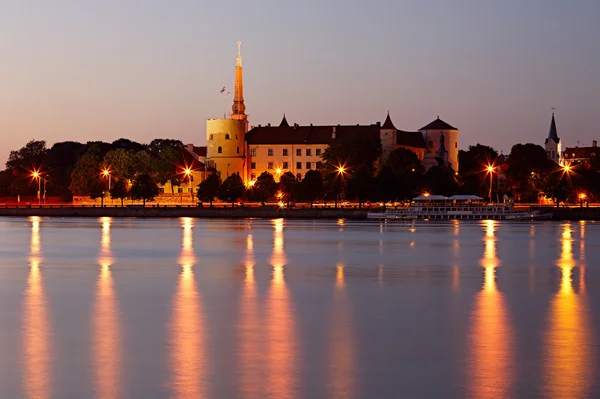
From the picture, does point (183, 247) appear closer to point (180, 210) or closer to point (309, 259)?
point (309, 259)

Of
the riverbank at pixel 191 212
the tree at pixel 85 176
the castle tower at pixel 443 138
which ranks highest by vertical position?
the castle tower at pixel 443 138

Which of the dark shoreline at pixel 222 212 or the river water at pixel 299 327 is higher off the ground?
the dark shoreline at pixel 222 212

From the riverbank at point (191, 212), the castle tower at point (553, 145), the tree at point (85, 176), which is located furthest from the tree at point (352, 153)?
the castle tower at point (553, 145)

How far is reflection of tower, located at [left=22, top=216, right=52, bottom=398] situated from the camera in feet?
52.1

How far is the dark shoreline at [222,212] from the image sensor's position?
104188 millimetres

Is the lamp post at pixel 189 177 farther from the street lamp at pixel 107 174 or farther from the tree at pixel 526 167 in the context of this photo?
the tree at pixel 526 167

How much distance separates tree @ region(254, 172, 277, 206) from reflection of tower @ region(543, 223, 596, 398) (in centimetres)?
9769

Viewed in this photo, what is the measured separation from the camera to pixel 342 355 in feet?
60.2

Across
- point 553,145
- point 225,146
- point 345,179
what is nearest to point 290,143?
point 225,146

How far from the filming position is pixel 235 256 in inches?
1801

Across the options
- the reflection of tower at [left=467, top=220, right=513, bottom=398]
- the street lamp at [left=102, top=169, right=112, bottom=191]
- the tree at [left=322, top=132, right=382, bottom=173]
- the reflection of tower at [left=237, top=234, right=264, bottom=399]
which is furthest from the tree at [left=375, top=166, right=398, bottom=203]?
the reflection of tower at [left=467, top=220, right=513, bottom=398]

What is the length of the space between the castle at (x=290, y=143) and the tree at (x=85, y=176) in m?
17.3

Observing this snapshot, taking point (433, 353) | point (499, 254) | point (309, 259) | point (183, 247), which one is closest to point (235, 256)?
point (309, 259)

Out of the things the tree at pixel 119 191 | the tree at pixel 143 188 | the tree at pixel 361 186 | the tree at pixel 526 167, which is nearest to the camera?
the tree at pixel 361 186
